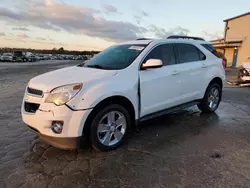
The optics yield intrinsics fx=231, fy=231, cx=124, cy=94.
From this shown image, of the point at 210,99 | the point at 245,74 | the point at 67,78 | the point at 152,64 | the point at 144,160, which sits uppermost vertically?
the point at 152,64

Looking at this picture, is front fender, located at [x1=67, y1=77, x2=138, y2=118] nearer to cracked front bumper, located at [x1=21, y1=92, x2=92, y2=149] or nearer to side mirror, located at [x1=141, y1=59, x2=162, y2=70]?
cracked front bumper, located at [x1=21, y1=92, x2=92, y2=149]

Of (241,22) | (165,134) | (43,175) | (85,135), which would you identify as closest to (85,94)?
(85,135)

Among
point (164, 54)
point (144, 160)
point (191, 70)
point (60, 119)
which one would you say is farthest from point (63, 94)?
point (191, 70)

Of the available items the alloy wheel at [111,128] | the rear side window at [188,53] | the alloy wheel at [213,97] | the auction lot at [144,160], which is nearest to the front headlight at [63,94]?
the alloy wheel at [111,128]

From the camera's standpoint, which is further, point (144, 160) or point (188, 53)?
point (188, 53)

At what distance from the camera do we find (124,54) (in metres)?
4.50

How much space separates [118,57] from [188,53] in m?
1.77

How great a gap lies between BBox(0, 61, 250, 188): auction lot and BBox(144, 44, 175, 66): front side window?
4.74ft

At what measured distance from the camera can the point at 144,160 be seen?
3488 millimetres

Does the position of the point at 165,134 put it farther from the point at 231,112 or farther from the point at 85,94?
the point at 231,112

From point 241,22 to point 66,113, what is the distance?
3150 cm

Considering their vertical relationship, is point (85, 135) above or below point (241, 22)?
below

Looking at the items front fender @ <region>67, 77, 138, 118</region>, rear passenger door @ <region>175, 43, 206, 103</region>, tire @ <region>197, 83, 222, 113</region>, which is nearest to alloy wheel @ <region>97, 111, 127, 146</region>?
front fender @ <region>67, 77, 138, 118</region>

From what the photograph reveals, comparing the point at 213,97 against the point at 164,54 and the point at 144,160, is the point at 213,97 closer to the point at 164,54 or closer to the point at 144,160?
the point at 164,54
